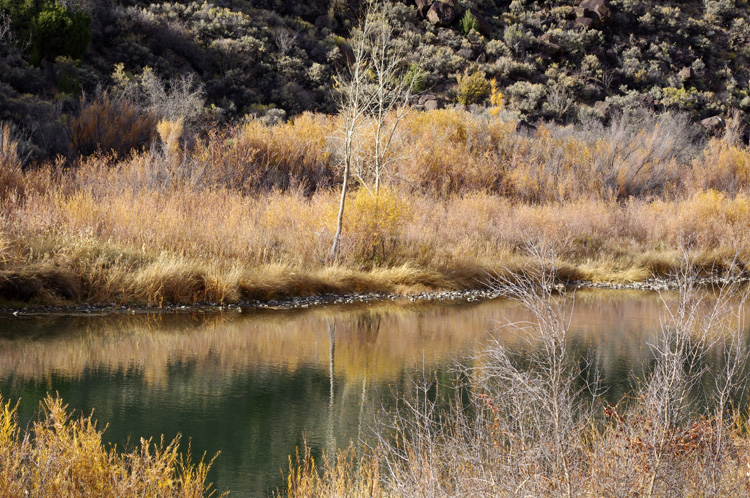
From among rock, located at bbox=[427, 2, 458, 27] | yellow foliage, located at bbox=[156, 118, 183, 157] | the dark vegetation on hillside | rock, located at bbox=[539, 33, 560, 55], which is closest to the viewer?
yellow foliage, located at bbox=[156, 118, 183, 157]

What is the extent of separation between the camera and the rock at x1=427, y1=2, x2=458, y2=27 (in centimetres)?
4169

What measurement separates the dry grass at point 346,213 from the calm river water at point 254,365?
1.18m

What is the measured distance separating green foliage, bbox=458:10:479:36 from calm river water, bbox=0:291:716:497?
98.4 feet

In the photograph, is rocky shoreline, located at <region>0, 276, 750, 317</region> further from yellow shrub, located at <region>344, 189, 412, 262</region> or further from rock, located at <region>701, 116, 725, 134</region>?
rock, located at <region>701, 116, 725, 134</region>

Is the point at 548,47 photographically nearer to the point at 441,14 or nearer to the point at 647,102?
the point at 441,14

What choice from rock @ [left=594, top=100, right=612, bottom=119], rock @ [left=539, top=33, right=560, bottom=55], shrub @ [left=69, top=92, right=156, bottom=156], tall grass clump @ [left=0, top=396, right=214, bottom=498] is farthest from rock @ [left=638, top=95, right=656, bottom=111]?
tall grass clump @ [left=0, top=396, right=214, bottom=498]

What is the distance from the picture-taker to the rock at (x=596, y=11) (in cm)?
4528

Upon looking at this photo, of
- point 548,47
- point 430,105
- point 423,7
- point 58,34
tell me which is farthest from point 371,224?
point 548,47

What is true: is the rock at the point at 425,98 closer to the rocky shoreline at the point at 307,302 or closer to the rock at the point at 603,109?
the rock at the point at 603,109

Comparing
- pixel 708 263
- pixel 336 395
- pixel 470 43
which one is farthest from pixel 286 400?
pixel 470 43

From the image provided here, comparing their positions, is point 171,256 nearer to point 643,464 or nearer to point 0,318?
point 0,318

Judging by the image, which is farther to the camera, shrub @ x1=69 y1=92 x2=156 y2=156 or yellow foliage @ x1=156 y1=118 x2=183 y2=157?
shrub @ x1=69 y1=92 x2=156 y2=156

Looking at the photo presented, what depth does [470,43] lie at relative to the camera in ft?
135

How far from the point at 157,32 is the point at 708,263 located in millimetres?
22715
